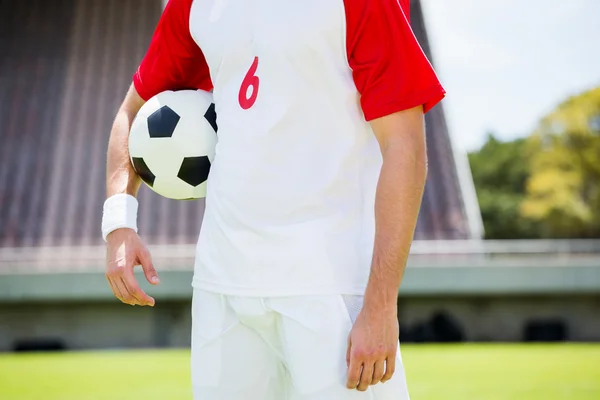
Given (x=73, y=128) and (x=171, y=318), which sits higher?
(x=73, y=128)

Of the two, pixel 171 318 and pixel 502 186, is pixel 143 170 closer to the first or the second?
pixel 171 318

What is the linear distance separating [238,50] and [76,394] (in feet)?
19.0

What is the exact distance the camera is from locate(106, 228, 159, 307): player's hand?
182cm

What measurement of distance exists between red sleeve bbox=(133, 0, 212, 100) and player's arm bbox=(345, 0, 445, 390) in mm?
550

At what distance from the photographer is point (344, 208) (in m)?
1.70

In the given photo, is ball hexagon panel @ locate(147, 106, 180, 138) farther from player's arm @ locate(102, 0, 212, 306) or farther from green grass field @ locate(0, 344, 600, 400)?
green grass field @ locate(0, 344, 600, 400)

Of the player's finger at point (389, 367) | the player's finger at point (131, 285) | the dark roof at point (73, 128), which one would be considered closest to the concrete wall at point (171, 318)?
the dark roof at point (73, 128)

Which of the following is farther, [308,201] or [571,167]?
[571,167]

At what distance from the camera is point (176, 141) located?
6.96 feet

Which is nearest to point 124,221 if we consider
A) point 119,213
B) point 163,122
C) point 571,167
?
point 119,213

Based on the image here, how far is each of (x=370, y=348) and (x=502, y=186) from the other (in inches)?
2192

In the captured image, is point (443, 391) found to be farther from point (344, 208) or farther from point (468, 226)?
point (468, 226)

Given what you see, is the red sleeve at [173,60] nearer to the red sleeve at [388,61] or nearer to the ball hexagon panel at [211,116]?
the ball hexagon panel at [211,116]

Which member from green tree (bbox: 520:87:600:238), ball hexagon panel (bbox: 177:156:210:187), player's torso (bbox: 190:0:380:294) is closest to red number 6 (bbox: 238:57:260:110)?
player's torso (bbox: 190:0:380:294)
